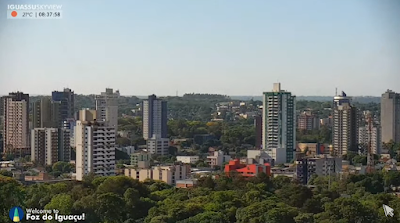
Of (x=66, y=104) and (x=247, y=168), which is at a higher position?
(x=66, y=104)

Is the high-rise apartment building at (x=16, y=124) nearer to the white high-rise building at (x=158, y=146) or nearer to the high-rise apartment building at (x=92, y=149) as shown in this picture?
the white high-rise building at (x=158, y=146)

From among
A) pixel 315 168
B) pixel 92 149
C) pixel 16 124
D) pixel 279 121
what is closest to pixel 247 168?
pixel 315 168

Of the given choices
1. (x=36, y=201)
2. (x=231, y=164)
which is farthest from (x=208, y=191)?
(x=231, y=164)

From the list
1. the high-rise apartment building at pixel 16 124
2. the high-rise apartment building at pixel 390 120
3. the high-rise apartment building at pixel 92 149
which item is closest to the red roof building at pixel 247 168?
the high-rise apartment building at pixel 92 149

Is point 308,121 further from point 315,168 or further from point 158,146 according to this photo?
point 315,168

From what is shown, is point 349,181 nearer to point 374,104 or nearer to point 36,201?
point 36,201
